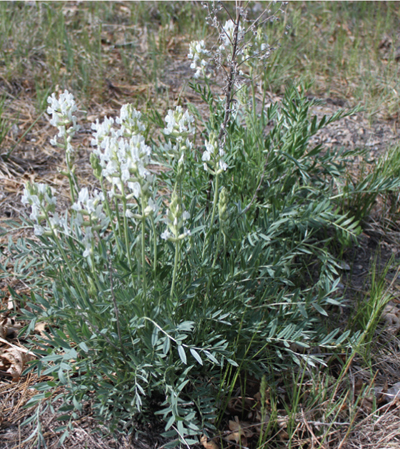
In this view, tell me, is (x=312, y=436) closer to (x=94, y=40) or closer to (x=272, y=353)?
(x=272, y=353)

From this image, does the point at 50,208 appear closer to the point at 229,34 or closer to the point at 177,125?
the point at 177,125

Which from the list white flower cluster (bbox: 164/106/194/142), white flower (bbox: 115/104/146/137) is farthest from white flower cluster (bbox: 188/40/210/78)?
white flower (bbox: 115/104/146/137)

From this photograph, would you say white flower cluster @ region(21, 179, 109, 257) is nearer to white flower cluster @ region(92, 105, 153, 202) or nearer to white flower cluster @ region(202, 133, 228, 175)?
white flower cluster @ region(92, 105, 153, 202)

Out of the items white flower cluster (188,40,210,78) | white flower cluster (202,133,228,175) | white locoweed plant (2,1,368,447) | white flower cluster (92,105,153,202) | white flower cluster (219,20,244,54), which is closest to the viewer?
white flower cluster (92,105,153,202)

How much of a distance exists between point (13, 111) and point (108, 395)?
3.15 m

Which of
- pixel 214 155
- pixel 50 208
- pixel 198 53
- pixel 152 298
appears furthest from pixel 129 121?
pixel 198 53

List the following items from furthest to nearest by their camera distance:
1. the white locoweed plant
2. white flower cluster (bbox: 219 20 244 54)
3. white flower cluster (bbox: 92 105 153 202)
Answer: white flower cluster (bbox: 219 20 244 54)
the white locoweed plant
white flower cluster (bbox: 92 105 153 202)

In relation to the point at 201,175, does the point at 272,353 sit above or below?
below

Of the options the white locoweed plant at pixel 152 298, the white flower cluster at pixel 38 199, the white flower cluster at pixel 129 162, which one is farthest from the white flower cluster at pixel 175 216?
the white flower cluster at pixel 38 199

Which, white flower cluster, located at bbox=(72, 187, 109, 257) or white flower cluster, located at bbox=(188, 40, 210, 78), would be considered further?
white flower cluster, located at bbox=(188, 40, 210, 78)

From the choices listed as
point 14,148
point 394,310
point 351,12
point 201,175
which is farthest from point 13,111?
point 351,12

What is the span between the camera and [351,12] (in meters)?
6.06

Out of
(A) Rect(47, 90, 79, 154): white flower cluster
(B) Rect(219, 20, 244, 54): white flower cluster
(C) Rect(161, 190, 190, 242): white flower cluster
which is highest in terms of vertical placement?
(B) Rect(219, 20, 244, 54): white flower cluster

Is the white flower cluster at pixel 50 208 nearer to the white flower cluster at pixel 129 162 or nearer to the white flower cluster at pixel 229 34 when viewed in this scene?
the white flower cluster at pixel 129 162
